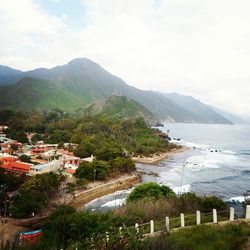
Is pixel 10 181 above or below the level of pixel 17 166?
below

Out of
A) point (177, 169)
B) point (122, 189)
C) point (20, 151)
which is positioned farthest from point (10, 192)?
point (177, 169)

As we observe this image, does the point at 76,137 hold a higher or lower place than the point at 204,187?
higher

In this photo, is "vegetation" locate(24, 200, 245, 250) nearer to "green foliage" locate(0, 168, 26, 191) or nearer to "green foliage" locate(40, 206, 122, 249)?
"green foliage" locate(40, 206, 122, 249)

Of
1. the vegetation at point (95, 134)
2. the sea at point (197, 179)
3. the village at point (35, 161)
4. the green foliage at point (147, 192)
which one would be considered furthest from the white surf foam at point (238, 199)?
the vegetation at point (95, 134)

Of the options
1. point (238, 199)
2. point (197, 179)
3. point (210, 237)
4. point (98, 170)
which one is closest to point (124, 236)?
point (210, 237)

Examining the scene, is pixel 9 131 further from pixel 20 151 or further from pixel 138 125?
pixel 138 125

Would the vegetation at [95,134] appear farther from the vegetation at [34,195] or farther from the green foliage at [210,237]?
the green foliage at [210,237]

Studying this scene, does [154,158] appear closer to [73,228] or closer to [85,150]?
[85,150]

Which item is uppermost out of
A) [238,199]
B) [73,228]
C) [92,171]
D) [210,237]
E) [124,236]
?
[124,236]

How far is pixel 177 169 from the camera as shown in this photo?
61.9m

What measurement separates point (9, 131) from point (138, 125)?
43607 millimetres

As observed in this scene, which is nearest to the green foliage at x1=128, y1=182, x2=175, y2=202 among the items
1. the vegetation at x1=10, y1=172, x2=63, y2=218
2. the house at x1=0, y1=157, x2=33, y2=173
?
the vegetation at x1=10, y1=172, x2=63, y2=218

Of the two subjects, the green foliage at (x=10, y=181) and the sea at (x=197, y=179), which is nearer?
the green foliage at (x=10, y=181)

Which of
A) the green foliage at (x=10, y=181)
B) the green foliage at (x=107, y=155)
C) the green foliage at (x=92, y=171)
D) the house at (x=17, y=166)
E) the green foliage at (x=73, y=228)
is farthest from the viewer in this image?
the green foliage at (x=107, y=155)
